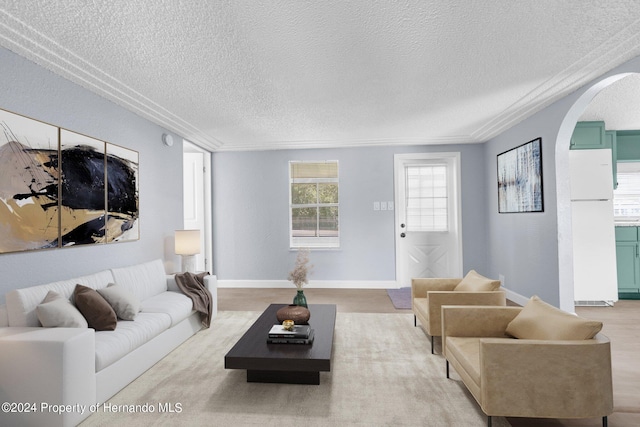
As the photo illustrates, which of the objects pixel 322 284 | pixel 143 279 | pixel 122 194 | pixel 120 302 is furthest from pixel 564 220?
pixel 122 194

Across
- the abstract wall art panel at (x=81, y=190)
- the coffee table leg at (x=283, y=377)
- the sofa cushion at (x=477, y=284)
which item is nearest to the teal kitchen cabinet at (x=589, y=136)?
the sofa cushion at (x=477, y=284)

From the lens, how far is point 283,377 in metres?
2.51

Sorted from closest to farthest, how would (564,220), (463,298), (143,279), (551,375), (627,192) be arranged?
(551,375), (463,298), (143,279), (564,220), (627,192)

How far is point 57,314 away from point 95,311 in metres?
0.29

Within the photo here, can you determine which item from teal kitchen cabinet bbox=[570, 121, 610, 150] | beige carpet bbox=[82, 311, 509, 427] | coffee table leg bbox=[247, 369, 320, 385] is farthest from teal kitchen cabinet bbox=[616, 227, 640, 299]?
coffee table leg bbox=[247, 369, 320, 385]

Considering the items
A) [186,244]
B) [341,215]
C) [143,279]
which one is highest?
[341,215]

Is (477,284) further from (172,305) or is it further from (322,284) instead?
(322,284)

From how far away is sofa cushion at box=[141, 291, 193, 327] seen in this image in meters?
3.15

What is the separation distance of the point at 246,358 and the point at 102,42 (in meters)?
2.57

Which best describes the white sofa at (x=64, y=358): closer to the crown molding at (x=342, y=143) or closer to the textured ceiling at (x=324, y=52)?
the textured ceiling at (x=324, y=52)

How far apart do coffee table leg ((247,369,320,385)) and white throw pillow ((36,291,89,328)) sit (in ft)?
4.21

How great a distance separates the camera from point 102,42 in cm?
246

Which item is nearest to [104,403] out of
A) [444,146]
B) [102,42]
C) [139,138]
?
[102,42]

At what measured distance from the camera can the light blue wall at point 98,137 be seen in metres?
2.48
